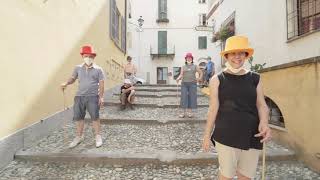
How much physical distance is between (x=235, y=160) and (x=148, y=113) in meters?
5.77

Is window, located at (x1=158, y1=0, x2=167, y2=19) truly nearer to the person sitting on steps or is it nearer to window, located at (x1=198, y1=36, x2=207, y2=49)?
window, located at (x1=198, y1=36, x2=207, y2=49)

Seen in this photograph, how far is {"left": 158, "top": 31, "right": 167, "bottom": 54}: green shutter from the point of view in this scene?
32.1 metres

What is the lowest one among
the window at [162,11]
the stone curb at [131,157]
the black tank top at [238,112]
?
the stone curb at [131,157]

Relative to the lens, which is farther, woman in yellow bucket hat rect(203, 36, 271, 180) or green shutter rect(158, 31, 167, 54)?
green shutter rect(158, 31, 167, 54)

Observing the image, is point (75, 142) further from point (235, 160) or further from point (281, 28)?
point (281, 28)

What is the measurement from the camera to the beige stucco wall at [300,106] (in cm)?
472

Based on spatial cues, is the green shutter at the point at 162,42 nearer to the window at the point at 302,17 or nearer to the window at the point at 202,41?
the window at the point at 202,41

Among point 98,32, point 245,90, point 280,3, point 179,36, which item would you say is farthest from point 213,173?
point 179,36

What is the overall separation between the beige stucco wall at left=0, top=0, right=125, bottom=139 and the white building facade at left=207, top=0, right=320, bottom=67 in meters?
4.62

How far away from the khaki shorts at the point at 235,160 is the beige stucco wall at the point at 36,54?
128 inches

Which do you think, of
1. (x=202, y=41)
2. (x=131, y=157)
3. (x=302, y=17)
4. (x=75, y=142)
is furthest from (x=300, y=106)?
(x=202, y=41)

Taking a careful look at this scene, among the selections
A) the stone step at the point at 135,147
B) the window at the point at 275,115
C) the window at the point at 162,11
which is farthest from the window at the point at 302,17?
the window at the point at 162,11

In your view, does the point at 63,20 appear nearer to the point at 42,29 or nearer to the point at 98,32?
the point at 42,29

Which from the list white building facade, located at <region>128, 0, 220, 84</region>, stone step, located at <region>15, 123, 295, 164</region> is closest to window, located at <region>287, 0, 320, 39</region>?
stone step, located at <region>15, 123, 295, 164</region>
